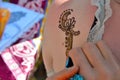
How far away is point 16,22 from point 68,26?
1.28 metres

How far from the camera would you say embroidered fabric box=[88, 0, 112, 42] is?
2.49 feet

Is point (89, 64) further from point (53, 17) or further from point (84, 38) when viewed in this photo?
point (53, 17)

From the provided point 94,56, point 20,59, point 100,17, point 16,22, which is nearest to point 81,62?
point 94,56

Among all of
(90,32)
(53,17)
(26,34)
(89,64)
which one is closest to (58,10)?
(53,17)

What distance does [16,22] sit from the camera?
207 cm

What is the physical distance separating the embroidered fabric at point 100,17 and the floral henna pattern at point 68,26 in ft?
0.18

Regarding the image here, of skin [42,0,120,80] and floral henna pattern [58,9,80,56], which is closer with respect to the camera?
skin [42,0,120,80]

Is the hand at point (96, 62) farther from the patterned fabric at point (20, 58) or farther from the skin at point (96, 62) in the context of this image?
the patterned fabric at point (20, 58)

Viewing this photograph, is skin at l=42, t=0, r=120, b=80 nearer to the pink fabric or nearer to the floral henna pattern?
the floral henna pattern

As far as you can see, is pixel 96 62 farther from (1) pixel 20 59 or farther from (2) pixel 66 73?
(1) pixel 20 59

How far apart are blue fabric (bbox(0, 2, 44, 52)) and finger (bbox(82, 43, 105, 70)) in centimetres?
128

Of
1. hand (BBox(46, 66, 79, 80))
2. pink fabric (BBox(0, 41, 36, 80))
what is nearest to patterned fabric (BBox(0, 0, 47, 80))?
pink fabric (BBox(0, 41, 36, 80))

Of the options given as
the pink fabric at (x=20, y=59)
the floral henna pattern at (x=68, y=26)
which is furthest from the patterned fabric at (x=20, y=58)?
the floral henna pattern at (x=68, y=26)

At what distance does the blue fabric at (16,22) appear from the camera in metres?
1.96
